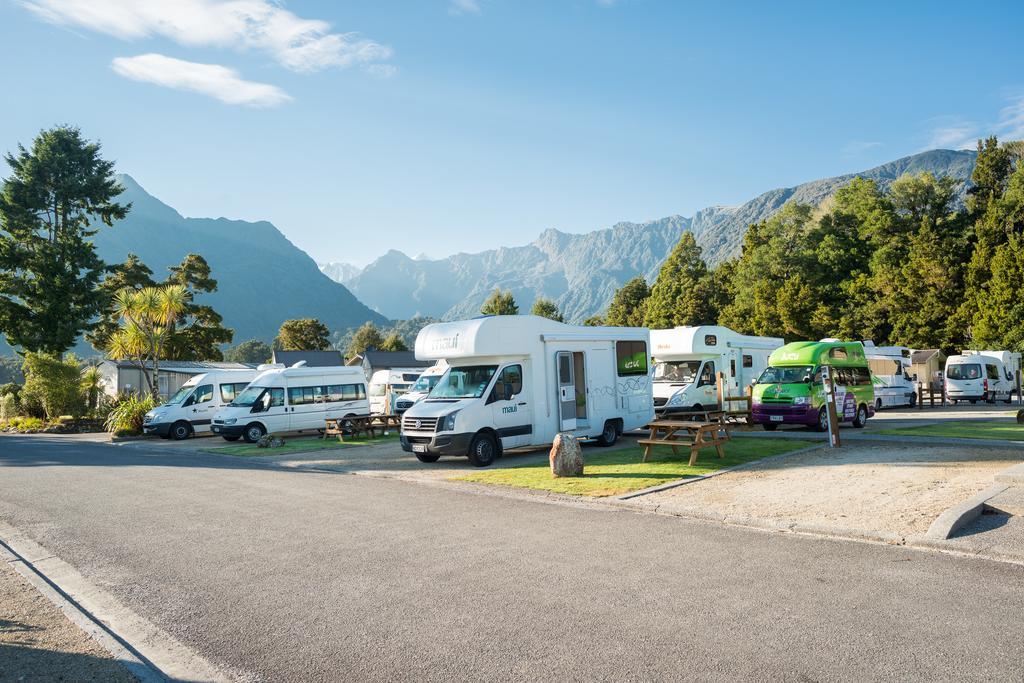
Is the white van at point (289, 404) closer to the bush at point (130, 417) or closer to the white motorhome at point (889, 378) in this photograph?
the bush at point (130, 417)

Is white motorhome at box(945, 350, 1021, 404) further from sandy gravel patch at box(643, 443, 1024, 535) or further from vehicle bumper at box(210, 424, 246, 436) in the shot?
vehicle bumper at box(210, 424, 246, 436)

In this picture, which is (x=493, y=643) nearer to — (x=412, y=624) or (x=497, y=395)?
(x=412, y=624)

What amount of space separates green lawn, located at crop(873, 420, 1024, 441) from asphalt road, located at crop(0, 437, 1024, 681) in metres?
11.6

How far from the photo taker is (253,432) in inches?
888

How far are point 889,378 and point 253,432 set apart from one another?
26020mm

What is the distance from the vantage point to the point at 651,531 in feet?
26.2

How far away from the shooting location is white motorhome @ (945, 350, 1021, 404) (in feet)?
112

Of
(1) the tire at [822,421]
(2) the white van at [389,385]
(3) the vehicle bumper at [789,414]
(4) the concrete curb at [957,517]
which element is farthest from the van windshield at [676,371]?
(4) the concrete curb at [957,517]

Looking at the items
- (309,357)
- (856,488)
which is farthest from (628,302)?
(856,488)

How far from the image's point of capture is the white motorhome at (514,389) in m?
14.7

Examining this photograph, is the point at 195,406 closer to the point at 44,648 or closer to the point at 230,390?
the point at 230,390

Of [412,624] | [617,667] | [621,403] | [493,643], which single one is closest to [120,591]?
[412,624]

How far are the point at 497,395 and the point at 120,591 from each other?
31.0ft

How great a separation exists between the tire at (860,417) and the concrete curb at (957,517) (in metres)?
12.5
